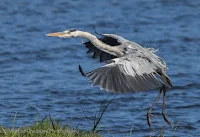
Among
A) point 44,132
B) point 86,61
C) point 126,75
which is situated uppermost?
point 126,75

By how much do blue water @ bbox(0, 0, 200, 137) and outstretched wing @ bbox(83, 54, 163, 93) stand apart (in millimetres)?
732

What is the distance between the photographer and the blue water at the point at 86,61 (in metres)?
9.62

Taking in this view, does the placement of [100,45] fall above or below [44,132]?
above

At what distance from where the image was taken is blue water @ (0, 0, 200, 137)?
9617 mm

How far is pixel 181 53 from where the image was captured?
13633mm

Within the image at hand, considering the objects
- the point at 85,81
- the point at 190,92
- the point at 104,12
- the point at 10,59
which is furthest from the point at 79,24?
the point at 190,92

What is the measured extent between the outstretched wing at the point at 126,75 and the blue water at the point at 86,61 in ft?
2.40

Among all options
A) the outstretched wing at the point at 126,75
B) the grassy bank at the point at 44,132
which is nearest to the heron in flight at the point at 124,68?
the outstretched wing at the point at 126,75

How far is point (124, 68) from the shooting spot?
7.11 m

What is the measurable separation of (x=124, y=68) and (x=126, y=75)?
0.09 metres

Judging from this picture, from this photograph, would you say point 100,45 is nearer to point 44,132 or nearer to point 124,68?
point 124,68

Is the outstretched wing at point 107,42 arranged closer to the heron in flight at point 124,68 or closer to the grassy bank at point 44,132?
the heron in flight at point 124,68

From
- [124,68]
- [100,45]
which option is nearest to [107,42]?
[100,45]

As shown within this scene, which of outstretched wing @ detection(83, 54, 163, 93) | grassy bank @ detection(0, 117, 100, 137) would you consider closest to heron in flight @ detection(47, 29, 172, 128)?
outstretched wing @ detection(83, 54, 163, 93)
